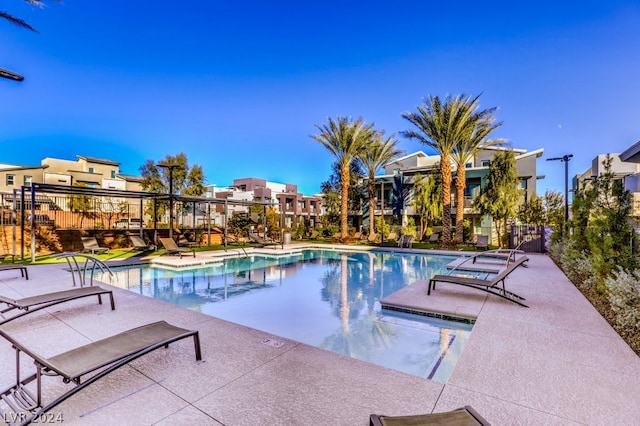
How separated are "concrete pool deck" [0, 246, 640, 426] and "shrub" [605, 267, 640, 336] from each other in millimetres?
255

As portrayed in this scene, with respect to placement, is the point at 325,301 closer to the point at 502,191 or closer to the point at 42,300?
the point at 42,300

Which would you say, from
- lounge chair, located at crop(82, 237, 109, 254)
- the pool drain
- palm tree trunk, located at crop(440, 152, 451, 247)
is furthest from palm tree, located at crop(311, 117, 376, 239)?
the pool drain

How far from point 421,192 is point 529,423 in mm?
23450

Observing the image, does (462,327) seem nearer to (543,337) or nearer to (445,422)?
(543,337)

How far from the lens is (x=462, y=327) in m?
5.54

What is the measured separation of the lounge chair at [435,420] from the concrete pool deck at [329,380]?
59cm

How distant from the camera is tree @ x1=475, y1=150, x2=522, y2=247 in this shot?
72.3 feet

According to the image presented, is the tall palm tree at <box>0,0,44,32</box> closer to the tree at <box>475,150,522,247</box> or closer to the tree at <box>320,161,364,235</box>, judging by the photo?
the tree at <box>320,161,364,235</box>

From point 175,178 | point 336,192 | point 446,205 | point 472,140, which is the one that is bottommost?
point 446,205

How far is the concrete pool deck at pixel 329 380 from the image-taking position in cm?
277

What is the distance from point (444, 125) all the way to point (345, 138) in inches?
256

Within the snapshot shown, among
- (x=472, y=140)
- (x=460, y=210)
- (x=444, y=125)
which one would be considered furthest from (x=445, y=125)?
(x=460, y=210)

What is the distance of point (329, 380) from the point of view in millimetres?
3312

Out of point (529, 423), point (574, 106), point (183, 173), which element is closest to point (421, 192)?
point (574, 106)
